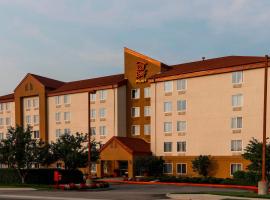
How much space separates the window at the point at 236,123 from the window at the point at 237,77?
399 cm

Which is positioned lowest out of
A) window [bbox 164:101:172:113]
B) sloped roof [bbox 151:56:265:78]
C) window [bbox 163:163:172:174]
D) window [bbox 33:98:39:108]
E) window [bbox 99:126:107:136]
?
window [bbox 163:163:172:174]

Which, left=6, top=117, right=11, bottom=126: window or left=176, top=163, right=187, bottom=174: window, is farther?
left=6, top=117, right=11, bottom=126: window

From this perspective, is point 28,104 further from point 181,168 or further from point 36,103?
point 181,168

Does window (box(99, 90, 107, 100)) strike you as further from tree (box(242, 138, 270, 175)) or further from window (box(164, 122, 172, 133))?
tree (box(242, 138, 270, 175))

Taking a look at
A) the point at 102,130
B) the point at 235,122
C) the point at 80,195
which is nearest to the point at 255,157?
the point at 235,122

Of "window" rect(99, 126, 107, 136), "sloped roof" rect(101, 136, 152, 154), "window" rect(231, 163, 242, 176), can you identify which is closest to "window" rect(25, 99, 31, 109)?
"window" rect(99, 126, 107, 136)

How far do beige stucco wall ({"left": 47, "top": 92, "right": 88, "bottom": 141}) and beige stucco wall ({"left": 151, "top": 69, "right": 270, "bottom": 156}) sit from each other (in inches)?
507

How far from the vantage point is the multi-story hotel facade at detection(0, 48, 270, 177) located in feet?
155

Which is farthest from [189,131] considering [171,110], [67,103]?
[67,103]

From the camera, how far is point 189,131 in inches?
2004

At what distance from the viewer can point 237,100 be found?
156 feet

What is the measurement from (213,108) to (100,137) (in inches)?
705

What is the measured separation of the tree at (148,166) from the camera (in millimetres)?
50750

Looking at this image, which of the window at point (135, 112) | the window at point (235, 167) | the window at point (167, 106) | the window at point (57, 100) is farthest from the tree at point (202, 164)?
the window at point (57, 100)
